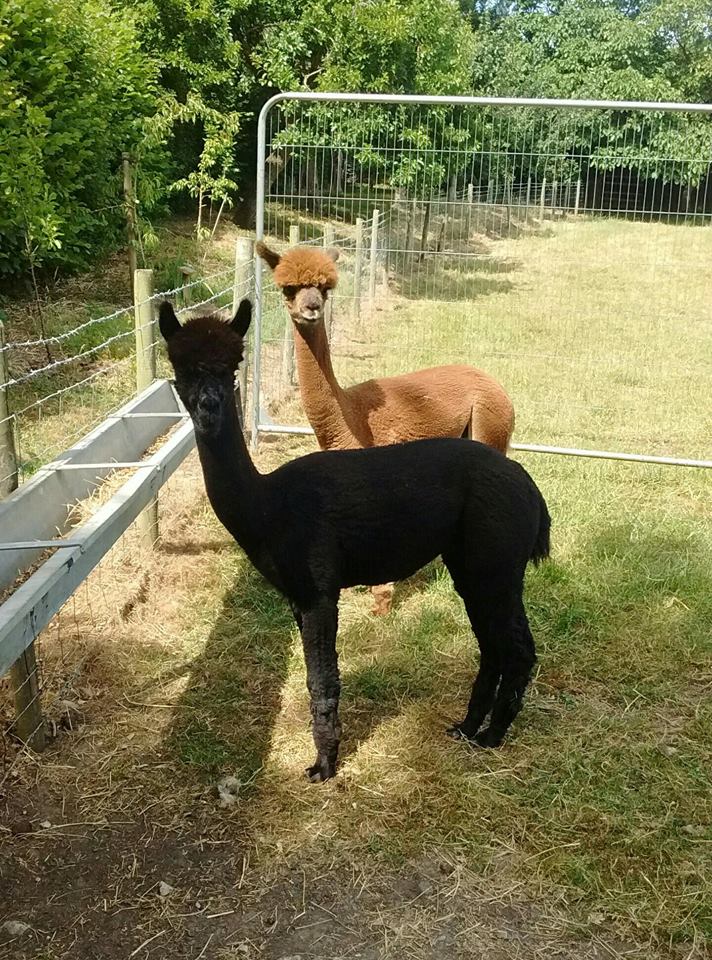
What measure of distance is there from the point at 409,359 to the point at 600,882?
5.29 meters

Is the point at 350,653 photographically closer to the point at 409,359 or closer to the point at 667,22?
the point at 409,359

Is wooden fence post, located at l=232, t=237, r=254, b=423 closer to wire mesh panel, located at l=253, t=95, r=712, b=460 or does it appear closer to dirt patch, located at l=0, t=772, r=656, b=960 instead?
wire mesh panel, located at l=253, t=95, r=712, b=460

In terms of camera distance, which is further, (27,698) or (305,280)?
(305,280)

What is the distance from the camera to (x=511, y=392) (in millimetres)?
8211

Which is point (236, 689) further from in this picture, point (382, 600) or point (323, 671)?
point (382, 600)

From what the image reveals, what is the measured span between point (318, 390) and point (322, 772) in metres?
2.08

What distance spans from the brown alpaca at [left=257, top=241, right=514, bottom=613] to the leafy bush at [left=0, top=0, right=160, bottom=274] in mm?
3935

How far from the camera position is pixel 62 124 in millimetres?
8227

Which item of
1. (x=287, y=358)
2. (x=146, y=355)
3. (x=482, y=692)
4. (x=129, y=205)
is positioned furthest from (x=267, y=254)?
(x=129, y=205)

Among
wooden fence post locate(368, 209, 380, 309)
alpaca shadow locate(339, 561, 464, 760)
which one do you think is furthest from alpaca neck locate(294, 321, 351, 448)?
wooden fence post locate(368, 209, 380, 309)

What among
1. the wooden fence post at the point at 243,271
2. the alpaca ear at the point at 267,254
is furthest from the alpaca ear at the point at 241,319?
the wooden fence post at the point at 243,271

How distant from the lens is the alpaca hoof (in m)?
3.31

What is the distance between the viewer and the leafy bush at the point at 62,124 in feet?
24.3

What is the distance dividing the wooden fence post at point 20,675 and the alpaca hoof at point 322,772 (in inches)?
44.9
